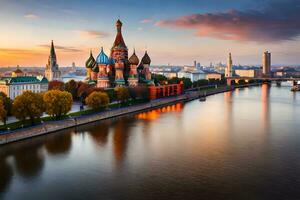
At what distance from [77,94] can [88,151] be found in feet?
66.2

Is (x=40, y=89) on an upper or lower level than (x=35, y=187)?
upper

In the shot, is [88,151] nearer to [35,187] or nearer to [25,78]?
A: [35,187]

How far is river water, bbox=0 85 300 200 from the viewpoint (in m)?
11.7

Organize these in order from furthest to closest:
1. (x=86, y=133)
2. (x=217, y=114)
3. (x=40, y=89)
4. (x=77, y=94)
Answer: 1. (x=40, y=89)
2. (x=77, y=94)
3. (x=217, y=114)
4. (x=86, y=133)

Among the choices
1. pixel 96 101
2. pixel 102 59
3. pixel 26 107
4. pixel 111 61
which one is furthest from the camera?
pixel 111 61

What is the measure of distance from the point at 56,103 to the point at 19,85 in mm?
16400

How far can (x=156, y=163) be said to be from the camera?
14875 mm

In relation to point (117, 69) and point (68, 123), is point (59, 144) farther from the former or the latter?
point (117, 69)

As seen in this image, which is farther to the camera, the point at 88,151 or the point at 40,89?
the point at 40,89

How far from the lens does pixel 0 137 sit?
17469 mm

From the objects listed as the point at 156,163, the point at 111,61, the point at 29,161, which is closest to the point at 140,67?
the point at 111,61

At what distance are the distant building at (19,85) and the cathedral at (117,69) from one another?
5.69m

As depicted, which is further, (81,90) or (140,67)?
(140,67)

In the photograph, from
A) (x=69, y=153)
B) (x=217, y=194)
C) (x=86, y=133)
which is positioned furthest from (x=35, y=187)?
(x=86, y=133)
